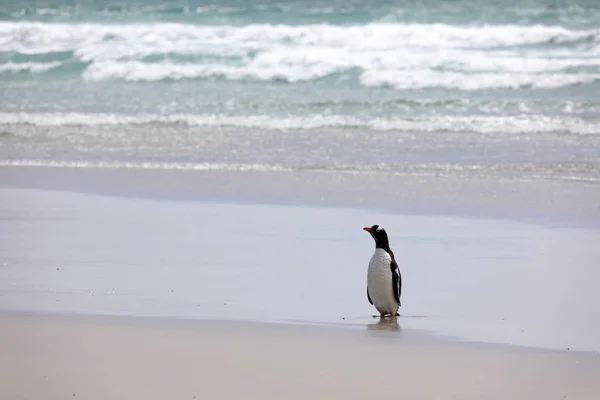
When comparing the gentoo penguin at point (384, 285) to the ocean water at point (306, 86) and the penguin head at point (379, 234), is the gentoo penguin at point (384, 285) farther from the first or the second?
the ocean water at point (306, 86)

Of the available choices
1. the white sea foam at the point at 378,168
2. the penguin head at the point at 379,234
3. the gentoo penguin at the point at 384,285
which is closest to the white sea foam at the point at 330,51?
the white sea foam at the point at 378,168

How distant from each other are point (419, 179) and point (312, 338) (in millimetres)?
5159

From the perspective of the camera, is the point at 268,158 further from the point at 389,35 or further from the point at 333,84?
the point at 389,35

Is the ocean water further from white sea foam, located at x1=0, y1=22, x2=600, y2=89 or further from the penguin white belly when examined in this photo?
the penguin white belly

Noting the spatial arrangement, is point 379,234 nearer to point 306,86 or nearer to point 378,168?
point 378,168

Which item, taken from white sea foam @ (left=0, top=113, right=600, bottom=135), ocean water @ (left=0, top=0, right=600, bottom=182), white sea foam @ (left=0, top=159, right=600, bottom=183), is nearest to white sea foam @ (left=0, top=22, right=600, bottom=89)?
ocean water @ (left=0, top=0, right=600, bottom=182)

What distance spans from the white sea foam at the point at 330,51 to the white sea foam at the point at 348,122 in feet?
12.6

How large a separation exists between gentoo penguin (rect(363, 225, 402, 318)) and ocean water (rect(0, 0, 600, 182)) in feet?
15.5

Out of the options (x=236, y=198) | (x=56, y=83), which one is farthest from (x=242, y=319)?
(x=56, y=83)

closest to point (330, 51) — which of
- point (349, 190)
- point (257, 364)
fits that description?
point (349, 190)

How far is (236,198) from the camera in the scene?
8.83 metres

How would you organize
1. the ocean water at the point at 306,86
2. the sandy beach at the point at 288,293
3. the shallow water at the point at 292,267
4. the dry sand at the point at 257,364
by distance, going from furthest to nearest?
the ocean water at the point at 306,86 < the shallow water at the point at 292,267 < the sandy beach at the point at 288,293 < the dry sand at the point at 257,364

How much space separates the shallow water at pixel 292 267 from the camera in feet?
17.4

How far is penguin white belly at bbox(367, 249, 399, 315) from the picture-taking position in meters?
5.33
